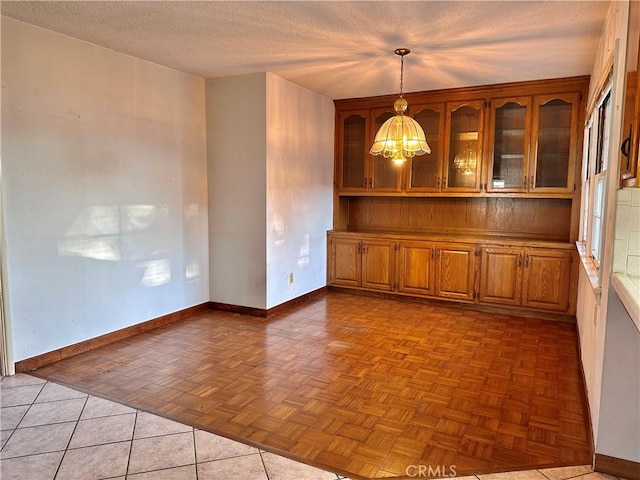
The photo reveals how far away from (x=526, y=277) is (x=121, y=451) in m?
3.78

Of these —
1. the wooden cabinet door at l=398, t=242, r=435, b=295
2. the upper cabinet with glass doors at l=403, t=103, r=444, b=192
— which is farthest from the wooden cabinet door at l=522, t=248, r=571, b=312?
the upper cabinet with glass doors at l=403, t=103, r=444, b=192

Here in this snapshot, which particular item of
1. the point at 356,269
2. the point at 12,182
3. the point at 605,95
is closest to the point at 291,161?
the point at 356,269

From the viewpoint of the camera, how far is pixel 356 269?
5.27m

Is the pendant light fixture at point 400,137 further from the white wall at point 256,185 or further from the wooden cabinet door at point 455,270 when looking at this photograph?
the wooden cabinet door at point 455,270

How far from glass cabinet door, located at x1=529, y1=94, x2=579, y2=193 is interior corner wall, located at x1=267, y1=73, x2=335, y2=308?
2.19m

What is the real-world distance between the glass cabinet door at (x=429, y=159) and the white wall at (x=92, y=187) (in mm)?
2277

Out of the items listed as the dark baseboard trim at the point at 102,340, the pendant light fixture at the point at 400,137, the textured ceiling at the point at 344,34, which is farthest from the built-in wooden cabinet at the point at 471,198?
the dark baseboard trim at the point at 102,340

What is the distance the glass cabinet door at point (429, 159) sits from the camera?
4887 millimetres

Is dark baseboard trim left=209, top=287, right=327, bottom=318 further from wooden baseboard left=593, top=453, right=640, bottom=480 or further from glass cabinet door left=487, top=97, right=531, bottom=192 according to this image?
wooden baseboard left=593, top=453, right=640, bottom=480

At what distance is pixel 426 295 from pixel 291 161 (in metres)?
2.03

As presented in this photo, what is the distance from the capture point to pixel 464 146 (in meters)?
4.80

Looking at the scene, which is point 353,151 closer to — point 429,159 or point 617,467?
point 429,159

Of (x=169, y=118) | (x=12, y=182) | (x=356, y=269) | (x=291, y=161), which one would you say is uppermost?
(x=169, y=118)

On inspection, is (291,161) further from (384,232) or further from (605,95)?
(605,95)
